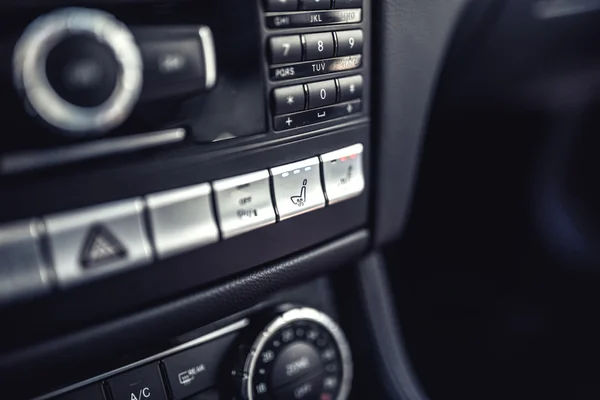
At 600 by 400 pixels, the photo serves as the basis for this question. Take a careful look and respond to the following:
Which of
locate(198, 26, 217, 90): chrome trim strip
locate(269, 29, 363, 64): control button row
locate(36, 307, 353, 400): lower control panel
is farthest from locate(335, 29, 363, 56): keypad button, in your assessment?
locate(36, 307, 353, 400): lower control panel

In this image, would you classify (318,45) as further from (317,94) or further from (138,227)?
(138,227)

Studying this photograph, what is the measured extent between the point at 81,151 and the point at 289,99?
16 cm

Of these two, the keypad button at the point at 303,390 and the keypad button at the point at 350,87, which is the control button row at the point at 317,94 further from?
the keypad button at the point at 303,390

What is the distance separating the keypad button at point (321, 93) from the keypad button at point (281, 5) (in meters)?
0.06

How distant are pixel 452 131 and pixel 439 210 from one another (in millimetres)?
114

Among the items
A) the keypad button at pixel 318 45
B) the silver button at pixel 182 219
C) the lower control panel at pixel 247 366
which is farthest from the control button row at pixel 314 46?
the lower control panel at pixel 247 366

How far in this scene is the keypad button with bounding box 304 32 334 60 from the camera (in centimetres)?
44

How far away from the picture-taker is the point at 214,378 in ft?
1.73

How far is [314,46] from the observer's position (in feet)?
1.44

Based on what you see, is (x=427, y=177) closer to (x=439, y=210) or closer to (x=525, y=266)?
(x=439, y=210)

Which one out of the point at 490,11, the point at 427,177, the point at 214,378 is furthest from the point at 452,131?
the point at 214,378

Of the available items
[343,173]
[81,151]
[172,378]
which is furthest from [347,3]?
[172,378]

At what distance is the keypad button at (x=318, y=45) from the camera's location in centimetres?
44

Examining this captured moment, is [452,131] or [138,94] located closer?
[138,94]
